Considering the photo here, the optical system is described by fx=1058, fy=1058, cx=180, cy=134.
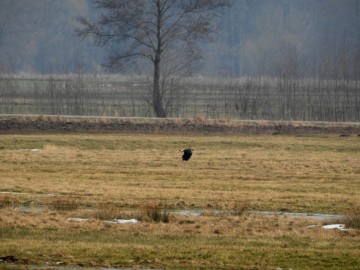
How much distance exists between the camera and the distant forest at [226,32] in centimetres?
14425

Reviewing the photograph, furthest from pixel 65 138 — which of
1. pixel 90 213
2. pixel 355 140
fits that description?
pixel 90 213

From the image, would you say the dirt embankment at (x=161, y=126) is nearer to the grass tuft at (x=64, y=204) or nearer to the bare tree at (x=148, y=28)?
the bare tree at (x=148, y=28)

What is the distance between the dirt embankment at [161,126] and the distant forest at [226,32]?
262 ft

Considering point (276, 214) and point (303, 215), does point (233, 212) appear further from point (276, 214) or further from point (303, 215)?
point (303, 215)

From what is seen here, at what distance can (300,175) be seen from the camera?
125ft

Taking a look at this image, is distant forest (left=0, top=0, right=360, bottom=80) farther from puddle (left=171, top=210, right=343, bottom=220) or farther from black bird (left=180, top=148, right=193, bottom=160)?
puddle (left=171, top=210, right=343, bottom=220)

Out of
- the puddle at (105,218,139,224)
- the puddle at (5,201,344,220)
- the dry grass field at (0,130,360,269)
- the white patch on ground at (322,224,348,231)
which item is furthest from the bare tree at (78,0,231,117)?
the white patch on ground at (322,224,348,231)

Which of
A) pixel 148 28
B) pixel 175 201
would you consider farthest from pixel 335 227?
pixel 148 28

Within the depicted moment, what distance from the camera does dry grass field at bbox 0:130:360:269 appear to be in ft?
64.1

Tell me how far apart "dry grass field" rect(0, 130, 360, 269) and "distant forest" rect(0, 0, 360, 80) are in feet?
300

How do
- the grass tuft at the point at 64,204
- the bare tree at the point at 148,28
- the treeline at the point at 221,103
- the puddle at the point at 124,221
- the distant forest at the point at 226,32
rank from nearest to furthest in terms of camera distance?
the puddle at the point at 124,221 → the grass tuft at the point at 64,204 → the bare tree at the point at 148,28 → the treeline at the point at 221,103 → the distant forest at the point at 226,32

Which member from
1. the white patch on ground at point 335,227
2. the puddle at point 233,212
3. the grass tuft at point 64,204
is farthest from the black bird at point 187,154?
the white patch on ground at point 335,227

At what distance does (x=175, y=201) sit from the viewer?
2900 cm

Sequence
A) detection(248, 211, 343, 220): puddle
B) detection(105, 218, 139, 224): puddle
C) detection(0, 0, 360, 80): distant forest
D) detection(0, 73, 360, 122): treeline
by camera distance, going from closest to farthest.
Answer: detection(105, 218, 139, 224): puddle < detection(248, 211, 343, 220): puddle < detection(0, 73, 360, 122): treeline < detection(0, 0, 360, 80): distant forest
